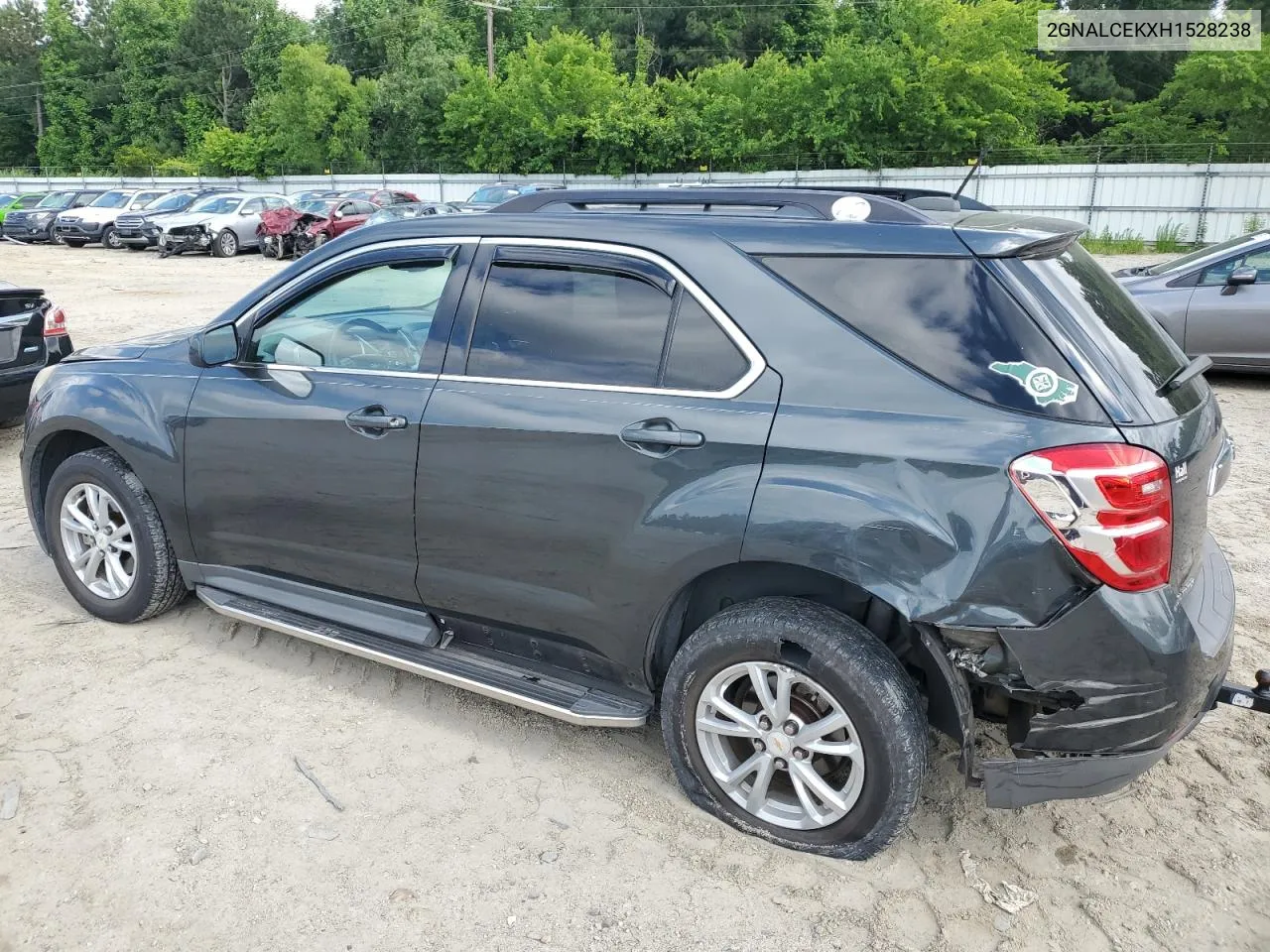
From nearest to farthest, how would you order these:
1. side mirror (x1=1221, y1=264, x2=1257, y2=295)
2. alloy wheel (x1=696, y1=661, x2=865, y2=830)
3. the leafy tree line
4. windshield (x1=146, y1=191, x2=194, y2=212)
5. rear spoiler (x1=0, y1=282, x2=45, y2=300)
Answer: alloy wheel (x1=696, y1=661, x2=865, y2=830) → rear spoiler (x1=0, y1=282, x2=45, y2=300) → side mirror (x1=1221, y1=264, x2=1257, y2=295) → windshield (x1=146, y1=191, x2=194, y2=212) → the leafy tree line

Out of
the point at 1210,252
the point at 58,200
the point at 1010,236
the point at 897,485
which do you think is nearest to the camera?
the point at 897,485

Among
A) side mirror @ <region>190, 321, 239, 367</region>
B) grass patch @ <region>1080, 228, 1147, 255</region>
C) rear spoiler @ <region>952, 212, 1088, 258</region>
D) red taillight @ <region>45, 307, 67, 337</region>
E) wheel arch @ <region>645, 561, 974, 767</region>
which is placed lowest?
grass patch @ <region>1080, 228, 1147, 255</region>

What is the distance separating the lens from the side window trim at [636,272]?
2.86 metres

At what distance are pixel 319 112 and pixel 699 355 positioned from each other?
5446 cm

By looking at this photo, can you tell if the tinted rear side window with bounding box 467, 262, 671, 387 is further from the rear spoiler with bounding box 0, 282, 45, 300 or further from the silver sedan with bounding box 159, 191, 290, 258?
the silver sedan with bounding box 159, 191, 290, 258

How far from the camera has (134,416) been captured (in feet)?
13.3

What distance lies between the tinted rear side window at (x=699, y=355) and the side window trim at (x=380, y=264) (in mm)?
873

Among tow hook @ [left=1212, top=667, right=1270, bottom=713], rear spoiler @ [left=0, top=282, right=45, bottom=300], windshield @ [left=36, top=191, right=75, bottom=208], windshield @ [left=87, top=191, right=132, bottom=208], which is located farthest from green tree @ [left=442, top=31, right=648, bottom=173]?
tow hook @ [left=1212, top=667, right=1270, bottom=713]

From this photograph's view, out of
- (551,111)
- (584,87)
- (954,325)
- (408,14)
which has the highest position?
(408,14)

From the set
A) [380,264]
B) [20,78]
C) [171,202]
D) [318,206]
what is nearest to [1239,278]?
[380,264]

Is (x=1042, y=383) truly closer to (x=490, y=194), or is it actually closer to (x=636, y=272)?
(x=636, y=272)

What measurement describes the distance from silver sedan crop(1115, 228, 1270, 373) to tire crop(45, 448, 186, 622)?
814 centimetres

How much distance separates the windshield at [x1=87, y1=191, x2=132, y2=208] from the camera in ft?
99.2

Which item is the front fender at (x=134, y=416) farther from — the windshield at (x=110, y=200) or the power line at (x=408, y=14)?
the power line at (x=408, y=14)
